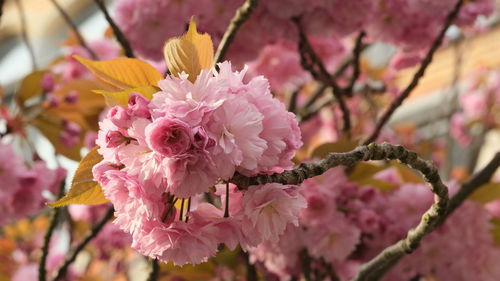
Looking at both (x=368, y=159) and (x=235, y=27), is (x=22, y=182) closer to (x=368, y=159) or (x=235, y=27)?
(x=235, y=27)

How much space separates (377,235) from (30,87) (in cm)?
64

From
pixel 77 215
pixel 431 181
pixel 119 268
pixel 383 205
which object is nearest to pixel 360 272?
pixel 431 181

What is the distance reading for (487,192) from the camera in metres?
0.86

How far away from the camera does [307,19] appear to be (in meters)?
0.94

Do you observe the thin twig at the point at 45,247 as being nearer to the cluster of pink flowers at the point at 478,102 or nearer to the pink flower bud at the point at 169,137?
the pink flower bud at the point at 169,137

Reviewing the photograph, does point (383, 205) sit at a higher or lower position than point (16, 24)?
higher

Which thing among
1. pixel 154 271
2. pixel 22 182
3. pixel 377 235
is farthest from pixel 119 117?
pixel 22 182

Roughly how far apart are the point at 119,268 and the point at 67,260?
1.06m

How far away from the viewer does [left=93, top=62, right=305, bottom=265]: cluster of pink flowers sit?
406mm

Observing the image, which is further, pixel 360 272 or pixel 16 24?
pixel 16 24

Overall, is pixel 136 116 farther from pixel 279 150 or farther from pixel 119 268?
pixel 119 268

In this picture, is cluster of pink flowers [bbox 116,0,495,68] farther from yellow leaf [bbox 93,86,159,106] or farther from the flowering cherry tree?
yellow leaf [bbox 93,86,159,106]

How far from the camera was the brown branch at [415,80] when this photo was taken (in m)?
0.84

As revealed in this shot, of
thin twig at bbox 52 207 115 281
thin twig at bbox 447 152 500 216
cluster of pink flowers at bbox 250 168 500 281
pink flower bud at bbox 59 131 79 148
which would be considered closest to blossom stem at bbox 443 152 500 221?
thin twig at bbox 447 152 500 216
